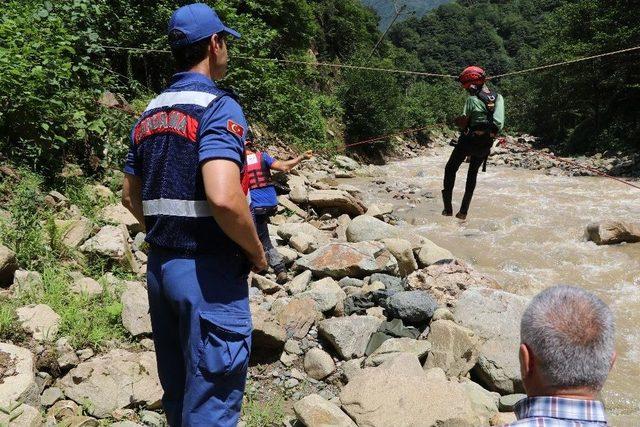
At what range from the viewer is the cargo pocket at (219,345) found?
1.68 m

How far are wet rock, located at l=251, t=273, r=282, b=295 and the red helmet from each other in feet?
9.08

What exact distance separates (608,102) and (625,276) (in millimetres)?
18533

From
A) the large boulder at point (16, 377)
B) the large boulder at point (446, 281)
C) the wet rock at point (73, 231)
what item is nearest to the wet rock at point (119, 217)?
the wet rock at point (73, 231)

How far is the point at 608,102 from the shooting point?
21.5 m

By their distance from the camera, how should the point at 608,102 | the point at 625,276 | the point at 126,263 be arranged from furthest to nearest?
the point at 608,102 < the point at 625,276 < the point at 126,263

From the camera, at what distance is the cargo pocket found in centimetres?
168

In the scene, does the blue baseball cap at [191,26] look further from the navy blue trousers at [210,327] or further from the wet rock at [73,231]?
the wet rock at [73,231]

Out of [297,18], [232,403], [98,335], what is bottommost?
[98,335]

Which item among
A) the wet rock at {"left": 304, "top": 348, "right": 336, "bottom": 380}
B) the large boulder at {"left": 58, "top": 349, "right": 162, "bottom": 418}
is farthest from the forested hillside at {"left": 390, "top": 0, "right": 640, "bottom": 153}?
the large boulder at {"left": 58, "top": 349, "right": 162, "bottom": 418}

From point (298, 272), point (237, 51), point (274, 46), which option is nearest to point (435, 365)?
point (298, 272)

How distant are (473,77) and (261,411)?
3.74 meters

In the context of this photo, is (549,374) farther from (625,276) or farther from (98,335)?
(625,276)

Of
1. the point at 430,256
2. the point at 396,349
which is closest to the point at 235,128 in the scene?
the point at 396,349

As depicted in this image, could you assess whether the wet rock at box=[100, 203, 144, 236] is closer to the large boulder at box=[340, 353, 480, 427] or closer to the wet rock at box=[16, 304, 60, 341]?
the wet rock at box=[16, 304, 60, 341]
